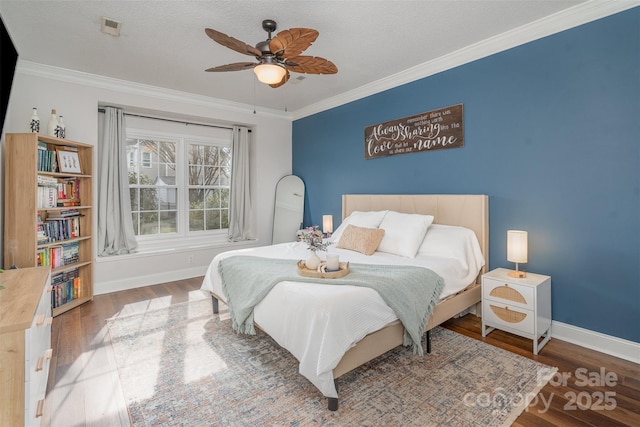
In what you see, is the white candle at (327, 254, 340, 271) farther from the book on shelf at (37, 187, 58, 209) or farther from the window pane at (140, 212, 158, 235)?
Answer: the window pane at (140, 212, 158, 235)

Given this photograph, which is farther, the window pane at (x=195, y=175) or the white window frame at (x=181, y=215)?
the window pane at (x=195, y=175)

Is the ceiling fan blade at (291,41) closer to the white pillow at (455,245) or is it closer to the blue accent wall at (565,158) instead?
the blue accent wall at (565,158)

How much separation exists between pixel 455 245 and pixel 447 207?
21.2 inches

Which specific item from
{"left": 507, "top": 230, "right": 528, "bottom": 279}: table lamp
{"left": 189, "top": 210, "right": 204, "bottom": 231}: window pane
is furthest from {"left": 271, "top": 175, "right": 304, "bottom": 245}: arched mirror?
{"left": 507, "top": 230, "right": 528, "bottom": 279}: table lamp

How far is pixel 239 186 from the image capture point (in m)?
5.12

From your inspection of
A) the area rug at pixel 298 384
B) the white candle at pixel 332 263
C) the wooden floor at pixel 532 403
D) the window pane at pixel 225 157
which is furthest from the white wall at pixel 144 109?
the white candle at pixel 332 263

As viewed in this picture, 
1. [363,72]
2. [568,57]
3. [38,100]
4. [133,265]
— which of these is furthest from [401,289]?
[38,100]

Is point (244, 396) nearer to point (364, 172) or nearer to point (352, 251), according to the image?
point (352, 251)

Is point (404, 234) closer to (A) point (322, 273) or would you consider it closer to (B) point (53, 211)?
(A) point (322, 273)

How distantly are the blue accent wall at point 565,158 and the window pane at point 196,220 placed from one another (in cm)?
353

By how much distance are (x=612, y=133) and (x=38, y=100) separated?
18.0 feet

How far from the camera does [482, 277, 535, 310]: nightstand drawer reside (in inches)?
92.9

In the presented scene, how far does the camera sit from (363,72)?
3.67 m

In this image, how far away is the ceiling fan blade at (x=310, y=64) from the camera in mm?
2363
